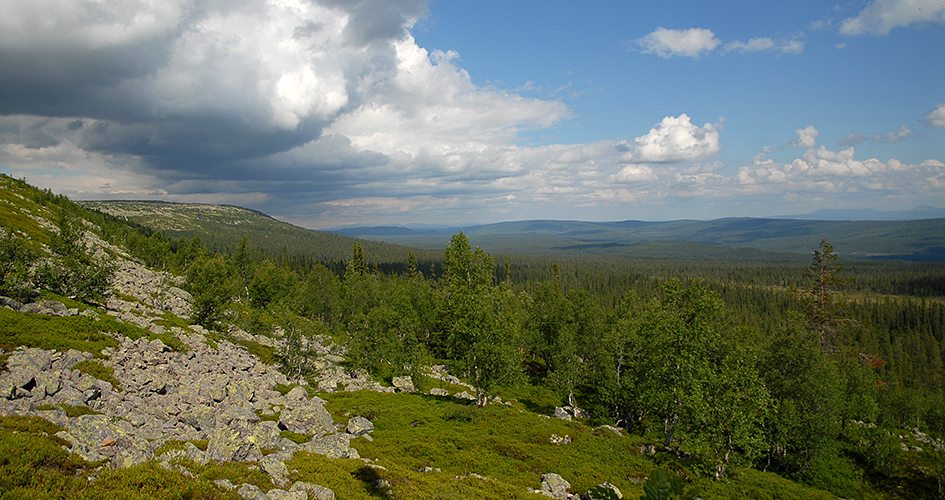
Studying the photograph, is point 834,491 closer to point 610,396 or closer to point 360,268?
point 610,396

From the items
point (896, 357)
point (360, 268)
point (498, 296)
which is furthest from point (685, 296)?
point (896, 357)

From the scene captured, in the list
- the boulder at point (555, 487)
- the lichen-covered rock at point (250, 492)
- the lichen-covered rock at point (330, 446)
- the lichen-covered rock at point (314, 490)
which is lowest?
the boulder at point (555, 487)

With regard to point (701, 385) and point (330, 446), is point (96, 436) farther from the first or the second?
point (701, 385)

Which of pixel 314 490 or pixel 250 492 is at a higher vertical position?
pixel 250 492

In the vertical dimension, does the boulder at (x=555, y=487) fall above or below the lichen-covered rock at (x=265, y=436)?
below

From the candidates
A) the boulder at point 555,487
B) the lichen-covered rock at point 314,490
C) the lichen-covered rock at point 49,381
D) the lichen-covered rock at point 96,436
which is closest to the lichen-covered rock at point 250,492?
the lichen-covered rock at point 314,490

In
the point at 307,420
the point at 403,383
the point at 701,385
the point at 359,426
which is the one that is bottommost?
the point at 403,383

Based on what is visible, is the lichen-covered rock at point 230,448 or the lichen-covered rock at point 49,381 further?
the lichen-covered rock at point 49,381

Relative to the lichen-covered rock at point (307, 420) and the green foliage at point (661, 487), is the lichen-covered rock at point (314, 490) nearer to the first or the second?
the lichen-covered rock at point (307, 420)

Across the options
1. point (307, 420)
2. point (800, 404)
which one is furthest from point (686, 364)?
point (307, 420)

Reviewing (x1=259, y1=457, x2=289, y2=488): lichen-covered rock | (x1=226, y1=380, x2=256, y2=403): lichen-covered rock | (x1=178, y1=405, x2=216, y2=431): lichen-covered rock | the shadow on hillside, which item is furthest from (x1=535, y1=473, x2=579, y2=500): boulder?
(x1=226, y1=380, x2=256, y2=403): lichen-covered rock

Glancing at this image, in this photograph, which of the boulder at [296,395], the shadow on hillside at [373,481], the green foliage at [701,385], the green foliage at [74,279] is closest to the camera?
the shadow on hillside at [373,481]

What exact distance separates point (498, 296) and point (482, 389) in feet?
30.6

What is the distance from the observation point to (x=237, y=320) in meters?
54.9
